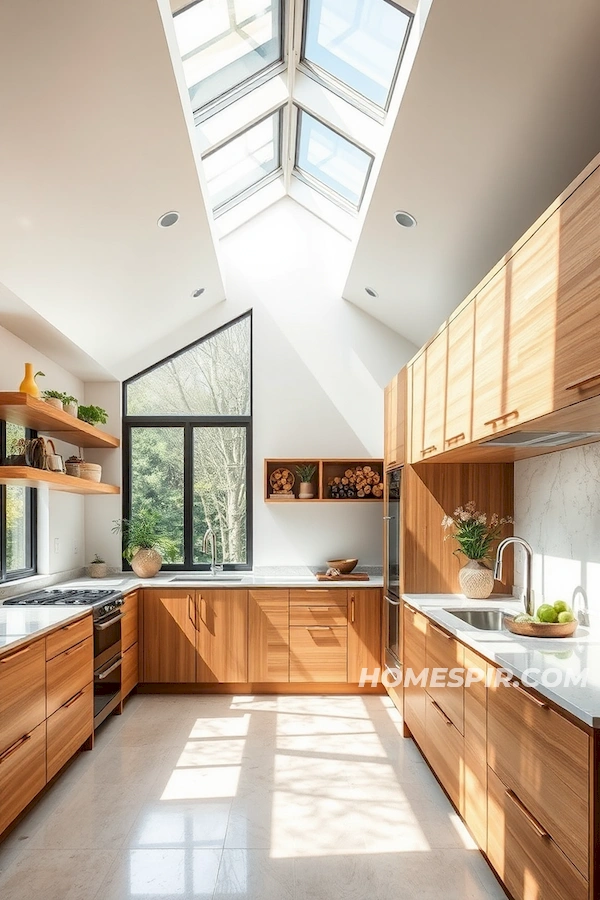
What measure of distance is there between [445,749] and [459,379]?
1653mm

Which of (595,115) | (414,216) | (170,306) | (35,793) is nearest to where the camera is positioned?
(595,115)

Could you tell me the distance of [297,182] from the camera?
17.5 feet

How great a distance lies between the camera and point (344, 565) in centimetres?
524

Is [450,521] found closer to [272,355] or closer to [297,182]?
[272,355]

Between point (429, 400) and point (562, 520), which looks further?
point (429, 400)

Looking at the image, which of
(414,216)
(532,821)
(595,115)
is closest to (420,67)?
(595,115)

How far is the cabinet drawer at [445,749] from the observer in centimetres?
287

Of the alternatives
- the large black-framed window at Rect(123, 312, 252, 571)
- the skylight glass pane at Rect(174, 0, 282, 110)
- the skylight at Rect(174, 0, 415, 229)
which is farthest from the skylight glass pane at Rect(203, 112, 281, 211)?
the large black-framed window at Rect(123, 312, 252, 571)

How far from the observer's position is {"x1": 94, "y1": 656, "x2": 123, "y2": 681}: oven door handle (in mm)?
3871

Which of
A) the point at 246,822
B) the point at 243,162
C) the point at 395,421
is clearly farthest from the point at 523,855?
the point at 243,162

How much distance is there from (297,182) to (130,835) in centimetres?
447

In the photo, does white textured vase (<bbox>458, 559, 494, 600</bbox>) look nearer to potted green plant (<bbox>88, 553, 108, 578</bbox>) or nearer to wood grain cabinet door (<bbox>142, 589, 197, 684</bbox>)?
wood grain cabinet door (<bbox>142, 589, 197, 684</bbox>)

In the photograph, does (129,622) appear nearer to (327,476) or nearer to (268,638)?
(268,638)

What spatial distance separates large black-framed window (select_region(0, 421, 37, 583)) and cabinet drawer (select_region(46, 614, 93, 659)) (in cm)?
85
